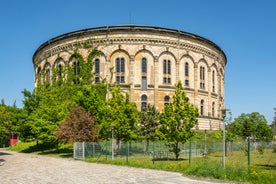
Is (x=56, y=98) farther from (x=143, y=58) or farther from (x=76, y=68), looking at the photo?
(x=143, y=58)

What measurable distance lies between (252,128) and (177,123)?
120 ft

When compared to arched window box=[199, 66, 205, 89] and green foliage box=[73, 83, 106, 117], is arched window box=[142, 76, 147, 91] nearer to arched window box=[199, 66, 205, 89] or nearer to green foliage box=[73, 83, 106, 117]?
arched window box=[199, 66, 205, 89]

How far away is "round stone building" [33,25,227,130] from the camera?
46875 mm

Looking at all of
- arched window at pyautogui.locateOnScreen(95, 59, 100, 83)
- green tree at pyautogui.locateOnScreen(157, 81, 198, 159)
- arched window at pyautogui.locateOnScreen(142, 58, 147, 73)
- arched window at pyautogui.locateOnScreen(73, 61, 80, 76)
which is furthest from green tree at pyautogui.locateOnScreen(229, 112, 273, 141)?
arched window at pyautogui.locateOnScreen(73, 61, 80, 76)

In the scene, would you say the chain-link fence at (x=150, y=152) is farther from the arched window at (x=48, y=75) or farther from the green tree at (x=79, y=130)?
the arched window at (x=48, y=75)

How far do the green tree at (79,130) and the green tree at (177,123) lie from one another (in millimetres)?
6260

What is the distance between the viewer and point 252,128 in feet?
192

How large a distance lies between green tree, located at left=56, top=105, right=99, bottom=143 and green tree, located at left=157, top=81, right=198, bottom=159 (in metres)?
6.26

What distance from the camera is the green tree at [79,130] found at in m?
28.3

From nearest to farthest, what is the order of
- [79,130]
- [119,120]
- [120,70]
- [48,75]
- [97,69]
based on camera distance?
[79,130]
[119,120]
[120,70]
[97,69]
[48,75]

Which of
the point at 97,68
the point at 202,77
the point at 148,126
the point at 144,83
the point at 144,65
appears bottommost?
the point at 148,126

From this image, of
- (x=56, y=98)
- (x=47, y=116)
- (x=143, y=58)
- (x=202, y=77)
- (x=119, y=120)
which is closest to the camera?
(x=119, y=120)

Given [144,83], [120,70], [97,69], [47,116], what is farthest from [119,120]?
[97,69]

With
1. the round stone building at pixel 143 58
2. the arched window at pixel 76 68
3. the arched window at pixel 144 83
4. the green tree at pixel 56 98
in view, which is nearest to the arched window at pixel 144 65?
the round stone building at pixel 143 58
